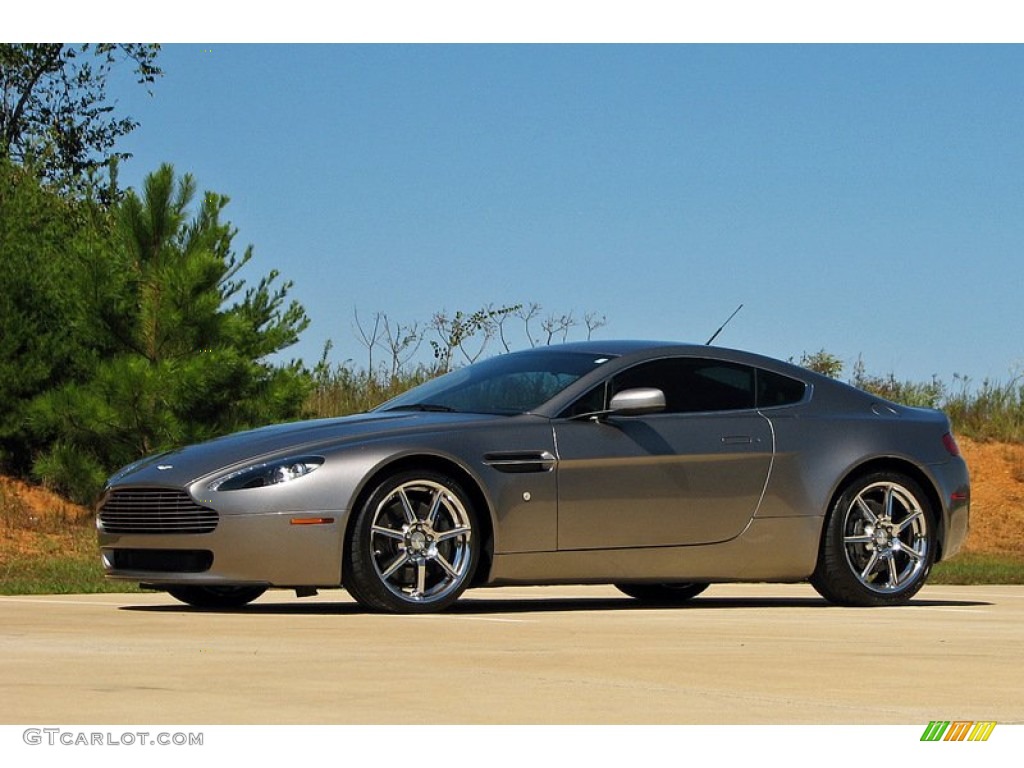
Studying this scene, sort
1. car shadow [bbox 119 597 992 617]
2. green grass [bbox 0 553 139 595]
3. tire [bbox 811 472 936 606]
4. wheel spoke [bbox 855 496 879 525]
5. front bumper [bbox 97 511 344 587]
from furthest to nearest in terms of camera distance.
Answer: green grass [bbox 0 553 139 595], wheel spoke [bbox 855 496 879 525], tire [bbox 811 472 936 606], car shadow [bbox 119 597 992 617], front bumper [bbox 97 511 344 587]

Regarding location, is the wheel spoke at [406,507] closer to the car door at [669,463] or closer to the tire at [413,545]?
the tire at [413,545]

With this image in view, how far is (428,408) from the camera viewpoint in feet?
38.0

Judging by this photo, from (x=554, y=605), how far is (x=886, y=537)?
2.04 meters

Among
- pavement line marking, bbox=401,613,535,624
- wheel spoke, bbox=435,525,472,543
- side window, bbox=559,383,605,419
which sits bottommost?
pavement line marking, bbox=401,613,535,624

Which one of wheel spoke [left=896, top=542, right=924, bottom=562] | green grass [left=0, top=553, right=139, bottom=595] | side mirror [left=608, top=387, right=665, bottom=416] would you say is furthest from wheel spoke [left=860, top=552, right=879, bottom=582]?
green grass [left=0, top=553, right=139, bottom=595]

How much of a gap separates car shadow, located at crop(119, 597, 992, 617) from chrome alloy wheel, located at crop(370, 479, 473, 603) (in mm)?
189

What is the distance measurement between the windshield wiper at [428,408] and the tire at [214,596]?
52.8 inches

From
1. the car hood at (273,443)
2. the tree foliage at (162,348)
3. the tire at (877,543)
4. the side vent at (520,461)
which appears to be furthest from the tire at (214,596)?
the tree foliage at (162,348)

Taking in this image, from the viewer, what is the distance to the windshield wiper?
37.5 feet

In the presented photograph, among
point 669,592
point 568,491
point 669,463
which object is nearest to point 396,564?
point 568,491

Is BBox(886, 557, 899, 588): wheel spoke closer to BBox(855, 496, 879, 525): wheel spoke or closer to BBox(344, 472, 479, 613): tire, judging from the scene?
BBox(855, 496, 879, 525): wheel spoke

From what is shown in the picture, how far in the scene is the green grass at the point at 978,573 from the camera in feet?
55.4

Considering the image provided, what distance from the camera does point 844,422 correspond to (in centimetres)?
1199
